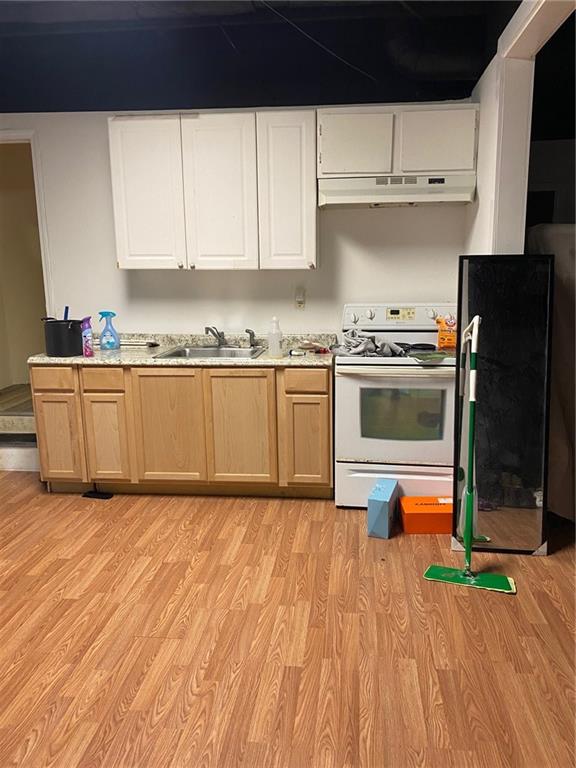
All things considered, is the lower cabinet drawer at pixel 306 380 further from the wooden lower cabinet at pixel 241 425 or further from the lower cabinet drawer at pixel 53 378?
the lower cabinet drawer at pixel 53 378

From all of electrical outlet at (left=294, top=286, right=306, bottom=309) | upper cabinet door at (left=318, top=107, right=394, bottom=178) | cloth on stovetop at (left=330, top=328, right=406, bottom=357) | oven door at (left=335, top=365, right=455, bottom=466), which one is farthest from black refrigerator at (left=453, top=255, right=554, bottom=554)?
electrical outlet at (left=294, top=286, right=306, bottom=309)

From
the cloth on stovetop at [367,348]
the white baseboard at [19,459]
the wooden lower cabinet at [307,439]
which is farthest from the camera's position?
the white baseboard at [19,459]

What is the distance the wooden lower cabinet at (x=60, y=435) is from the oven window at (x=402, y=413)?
173cm

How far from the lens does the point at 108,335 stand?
3.90 meters

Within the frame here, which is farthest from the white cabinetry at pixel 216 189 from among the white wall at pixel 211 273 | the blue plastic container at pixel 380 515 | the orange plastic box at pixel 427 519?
the orange plastic box at pixel 427 519

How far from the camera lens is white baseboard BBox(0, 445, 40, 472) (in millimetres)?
4105

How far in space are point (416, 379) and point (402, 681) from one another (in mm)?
1631

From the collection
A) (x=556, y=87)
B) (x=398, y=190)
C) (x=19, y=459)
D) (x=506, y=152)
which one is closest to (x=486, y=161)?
(x=506, y=152)

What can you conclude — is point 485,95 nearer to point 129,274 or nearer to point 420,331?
point 420,331

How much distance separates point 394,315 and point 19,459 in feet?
8.95

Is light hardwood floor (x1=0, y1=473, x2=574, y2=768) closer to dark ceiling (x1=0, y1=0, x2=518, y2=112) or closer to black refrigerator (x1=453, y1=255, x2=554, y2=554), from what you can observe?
black refrigerator (x1=453, y1=255, x2=554, y2=554)

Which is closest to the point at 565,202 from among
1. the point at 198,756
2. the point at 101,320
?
the point at 101,320

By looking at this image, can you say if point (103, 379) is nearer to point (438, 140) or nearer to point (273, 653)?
point (273, 653)

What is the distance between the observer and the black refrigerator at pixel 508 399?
2736 millimetres
